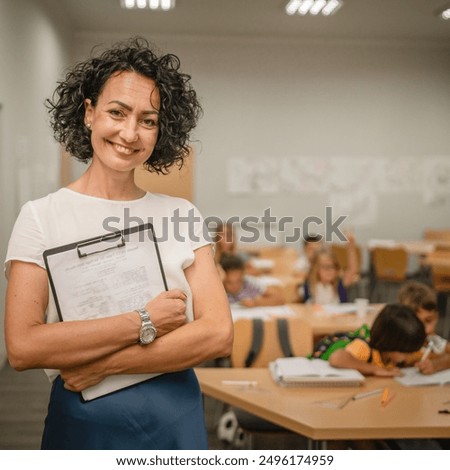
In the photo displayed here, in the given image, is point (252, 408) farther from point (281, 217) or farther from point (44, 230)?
point (44, 230)

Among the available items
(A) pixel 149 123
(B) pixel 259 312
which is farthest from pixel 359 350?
(A) pixel 149 123

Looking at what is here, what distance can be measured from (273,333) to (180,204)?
61.2 inches

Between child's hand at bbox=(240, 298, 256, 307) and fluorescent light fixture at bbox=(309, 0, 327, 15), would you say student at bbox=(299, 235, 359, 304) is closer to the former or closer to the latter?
child's hand at bbox=(240, 298, 256, 307)

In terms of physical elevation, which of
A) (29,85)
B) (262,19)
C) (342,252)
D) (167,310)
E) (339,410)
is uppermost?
(262,19)

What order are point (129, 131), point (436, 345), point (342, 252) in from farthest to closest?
point (342, 252) < point (436, 345) < point (129, 131)

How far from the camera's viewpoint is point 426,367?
104 inches

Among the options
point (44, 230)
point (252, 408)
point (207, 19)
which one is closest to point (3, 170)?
point (207, 19)

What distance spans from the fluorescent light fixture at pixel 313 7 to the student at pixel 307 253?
3.54ft

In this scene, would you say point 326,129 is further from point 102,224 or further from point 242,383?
point 102,224

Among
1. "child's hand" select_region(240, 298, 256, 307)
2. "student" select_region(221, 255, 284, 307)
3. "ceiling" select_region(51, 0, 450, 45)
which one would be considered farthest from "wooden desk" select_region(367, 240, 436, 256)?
"ceiling" select_region(51, 0, 450, 45)

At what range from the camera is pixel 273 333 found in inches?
121

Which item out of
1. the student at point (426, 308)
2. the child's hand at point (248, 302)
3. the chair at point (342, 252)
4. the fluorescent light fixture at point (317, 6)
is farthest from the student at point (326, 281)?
the fluorescent light fixture at point (317, 6)

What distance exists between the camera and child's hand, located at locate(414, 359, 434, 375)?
2643mm

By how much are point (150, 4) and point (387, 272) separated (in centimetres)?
367
